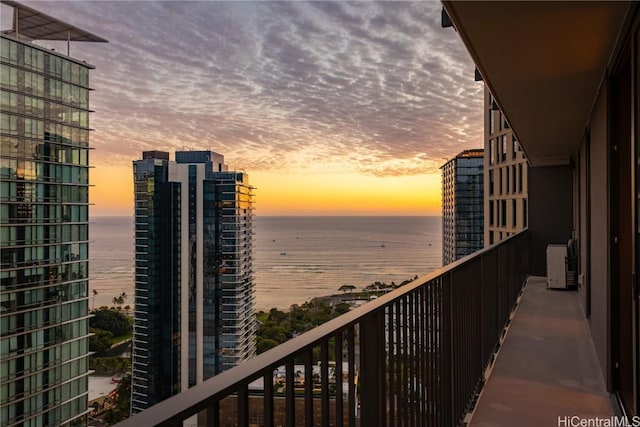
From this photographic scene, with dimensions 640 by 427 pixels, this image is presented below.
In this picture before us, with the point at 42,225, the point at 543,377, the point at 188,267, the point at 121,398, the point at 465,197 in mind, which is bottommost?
the point at 121,398

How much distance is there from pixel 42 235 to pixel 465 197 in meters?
25.7

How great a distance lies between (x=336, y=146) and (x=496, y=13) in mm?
31407

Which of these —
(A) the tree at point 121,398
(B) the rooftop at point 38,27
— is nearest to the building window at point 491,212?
(A) the tree at point 121,398

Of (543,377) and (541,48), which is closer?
(541,48)

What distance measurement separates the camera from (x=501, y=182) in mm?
27469

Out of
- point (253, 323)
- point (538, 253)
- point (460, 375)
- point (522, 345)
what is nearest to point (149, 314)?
point (253, 323)

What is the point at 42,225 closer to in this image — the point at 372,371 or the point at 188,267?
the point at 188,267

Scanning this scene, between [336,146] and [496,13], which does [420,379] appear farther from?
[336,146]

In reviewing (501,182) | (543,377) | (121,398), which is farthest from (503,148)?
(543,377)

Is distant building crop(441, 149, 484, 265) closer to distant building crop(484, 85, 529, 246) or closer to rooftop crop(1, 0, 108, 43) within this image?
distant building crop(484, 85, 529, 246)

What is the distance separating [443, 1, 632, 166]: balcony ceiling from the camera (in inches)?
91.7

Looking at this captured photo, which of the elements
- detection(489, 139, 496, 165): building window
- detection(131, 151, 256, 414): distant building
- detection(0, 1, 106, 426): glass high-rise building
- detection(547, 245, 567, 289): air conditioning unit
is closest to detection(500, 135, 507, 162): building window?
detection(489, 139, 496, 165): building window

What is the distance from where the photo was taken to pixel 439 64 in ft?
65.1

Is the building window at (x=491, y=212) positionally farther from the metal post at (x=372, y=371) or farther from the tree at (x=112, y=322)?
the metal post at (x=372, y=371)
